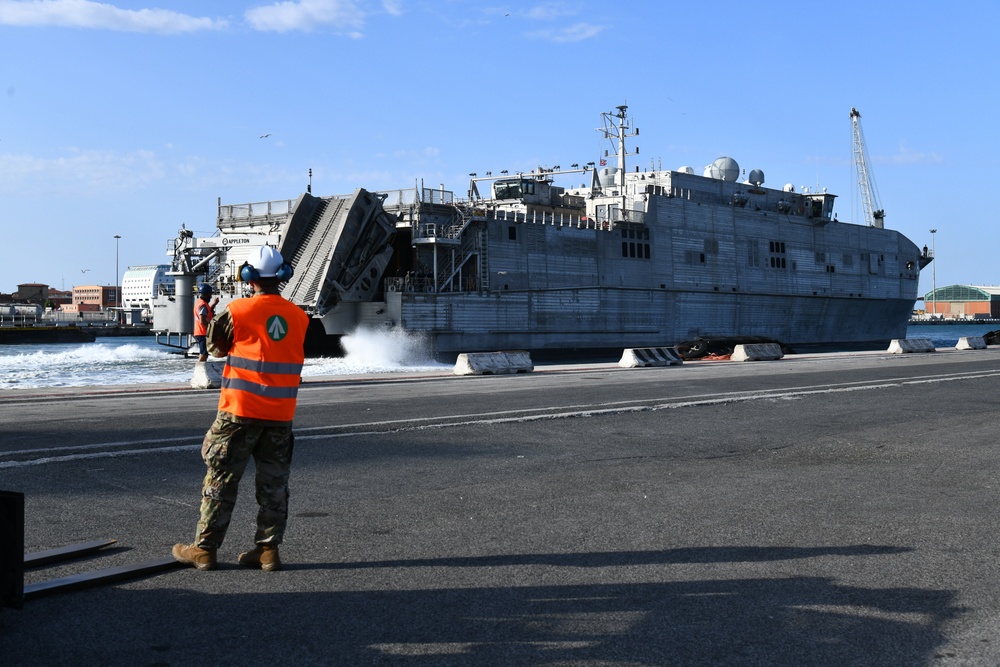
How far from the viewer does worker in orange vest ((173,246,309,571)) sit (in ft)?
17.6

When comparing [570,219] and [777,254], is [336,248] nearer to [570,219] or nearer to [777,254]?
[570,219]

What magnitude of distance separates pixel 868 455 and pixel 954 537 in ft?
13.1

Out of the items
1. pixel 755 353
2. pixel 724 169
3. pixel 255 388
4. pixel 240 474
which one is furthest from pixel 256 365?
pixel 724 169

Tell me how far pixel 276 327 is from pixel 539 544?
2.03 metres

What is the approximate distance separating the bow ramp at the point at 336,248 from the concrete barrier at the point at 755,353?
43.8 feet

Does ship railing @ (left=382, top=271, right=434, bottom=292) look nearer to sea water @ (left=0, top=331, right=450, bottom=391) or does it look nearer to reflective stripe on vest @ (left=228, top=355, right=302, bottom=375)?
sea water @ (left=0, top=331, right=450, bottom=391)

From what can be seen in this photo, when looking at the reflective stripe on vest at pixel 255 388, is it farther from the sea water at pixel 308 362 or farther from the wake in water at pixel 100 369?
the sea water at pixel 308 362

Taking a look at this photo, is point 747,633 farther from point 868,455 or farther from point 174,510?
point 868,455

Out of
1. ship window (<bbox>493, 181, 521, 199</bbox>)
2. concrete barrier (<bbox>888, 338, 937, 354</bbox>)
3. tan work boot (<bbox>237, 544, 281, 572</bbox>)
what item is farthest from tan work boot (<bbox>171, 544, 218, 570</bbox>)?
ship window (<bbox>493, 181, 521, 199</bbox>)

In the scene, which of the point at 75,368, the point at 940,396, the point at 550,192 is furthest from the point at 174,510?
the point at 550,192

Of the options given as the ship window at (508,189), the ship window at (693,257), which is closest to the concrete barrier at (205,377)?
the ship window at (508,189)

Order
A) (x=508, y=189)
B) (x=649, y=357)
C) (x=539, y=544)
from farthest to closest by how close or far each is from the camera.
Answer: (x=508, y=189) → (x=649, y=357) → (x=539, y=544)

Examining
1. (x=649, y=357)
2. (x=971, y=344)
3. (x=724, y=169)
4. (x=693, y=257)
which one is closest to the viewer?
(x=649, y=357)

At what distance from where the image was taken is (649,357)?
3028 cm
